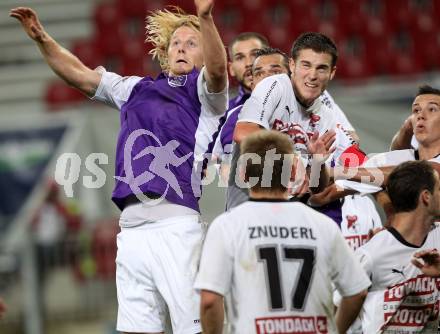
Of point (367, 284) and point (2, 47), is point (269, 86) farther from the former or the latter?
point (2, 47)

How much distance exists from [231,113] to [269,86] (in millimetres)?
909

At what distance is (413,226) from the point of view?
15.6 ft

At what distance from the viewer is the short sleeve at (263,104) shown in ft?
16.2

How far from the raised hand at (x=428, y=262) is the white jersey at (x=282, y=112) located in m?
0.99

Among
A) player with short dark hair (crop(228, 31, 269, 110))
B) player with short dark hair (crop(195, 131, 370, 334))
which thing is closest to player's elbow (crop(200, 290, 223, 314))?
player with short dark hair (crop(195, 131, 370, 334))

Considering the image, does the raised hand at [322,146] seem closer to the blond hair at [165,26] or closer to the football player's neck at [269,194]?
the football player's neck at [269,194]

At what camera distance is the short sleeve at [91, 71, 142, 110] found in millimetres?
5135

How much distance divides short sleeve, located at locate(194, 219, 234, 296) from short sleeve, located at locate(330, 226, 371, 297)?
45 centimetres

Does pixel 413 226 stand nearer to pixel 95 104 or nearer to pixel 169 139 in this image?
pixel 169 139

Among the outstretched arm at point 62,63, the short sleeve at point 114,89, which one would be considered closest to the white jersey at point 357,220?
the short sleeve at point 114,89

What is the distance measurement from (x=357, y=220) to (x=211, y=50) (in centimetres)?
228

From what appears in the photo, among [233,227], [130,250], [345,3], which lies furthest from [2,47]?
[233,227]

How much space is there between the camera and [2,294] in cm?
992

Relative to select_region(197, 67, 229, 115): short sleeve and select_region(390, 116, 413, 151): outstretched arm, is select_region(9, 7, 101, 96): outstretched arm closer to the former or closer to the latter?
select_region(197, 67, 229, 115): short sleeve
